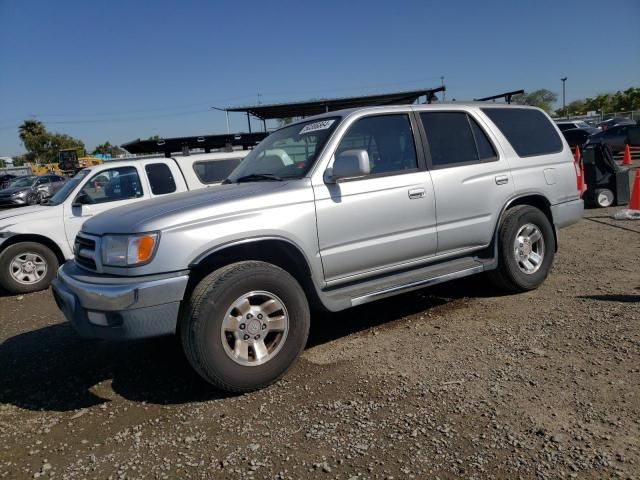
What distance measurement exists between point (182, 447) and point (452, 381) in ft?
5.67

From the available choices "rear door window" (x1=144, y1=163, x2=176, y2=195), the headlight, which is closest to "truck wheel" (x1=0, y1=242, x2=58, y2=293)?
"rear door window" (x1=144, y1=163, x2=176, y2=195)

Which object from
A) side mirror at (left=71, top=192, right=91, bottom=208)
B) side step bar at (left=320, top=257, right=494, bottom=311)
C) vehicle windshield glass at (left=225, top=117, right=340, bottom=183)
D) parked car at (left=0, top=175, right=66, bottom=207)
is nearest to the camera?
side step bar at (left=320, top=257, right=494, bottom=311)

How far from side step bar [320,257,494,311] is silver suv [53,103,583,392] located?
12 mm

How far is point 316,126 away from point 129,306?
2.13 meters

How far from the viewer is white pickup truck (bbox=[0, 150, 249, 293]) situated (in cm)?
659

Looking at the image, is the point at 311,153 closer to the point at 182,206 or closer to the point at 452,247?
the point at 182,206

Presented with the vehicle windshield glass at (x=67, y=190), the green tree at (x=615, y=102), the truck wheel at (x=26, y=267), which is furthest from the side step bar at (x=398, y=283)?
the green tree at (x=615, y=102)

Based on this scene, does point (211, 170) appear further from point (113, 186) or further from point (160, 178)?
point (113, 186)

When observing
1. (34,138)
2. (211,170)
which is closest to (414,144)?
(211,170)

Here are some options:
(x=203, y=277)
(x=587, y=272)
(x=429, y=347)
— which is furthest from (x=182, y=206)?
(x=587, y=272)

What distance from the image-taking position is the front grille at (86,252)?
3379mm

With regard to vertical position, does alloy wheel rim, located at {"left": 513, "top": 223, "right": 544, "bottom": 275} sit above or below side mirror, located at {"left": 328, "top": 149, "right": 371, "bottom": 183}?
below

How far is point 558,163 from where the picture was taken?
5.06 metres

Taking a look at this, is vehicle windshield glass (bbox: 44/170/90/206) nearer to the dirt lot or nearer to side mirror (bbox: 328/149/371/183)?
the dirt lot
